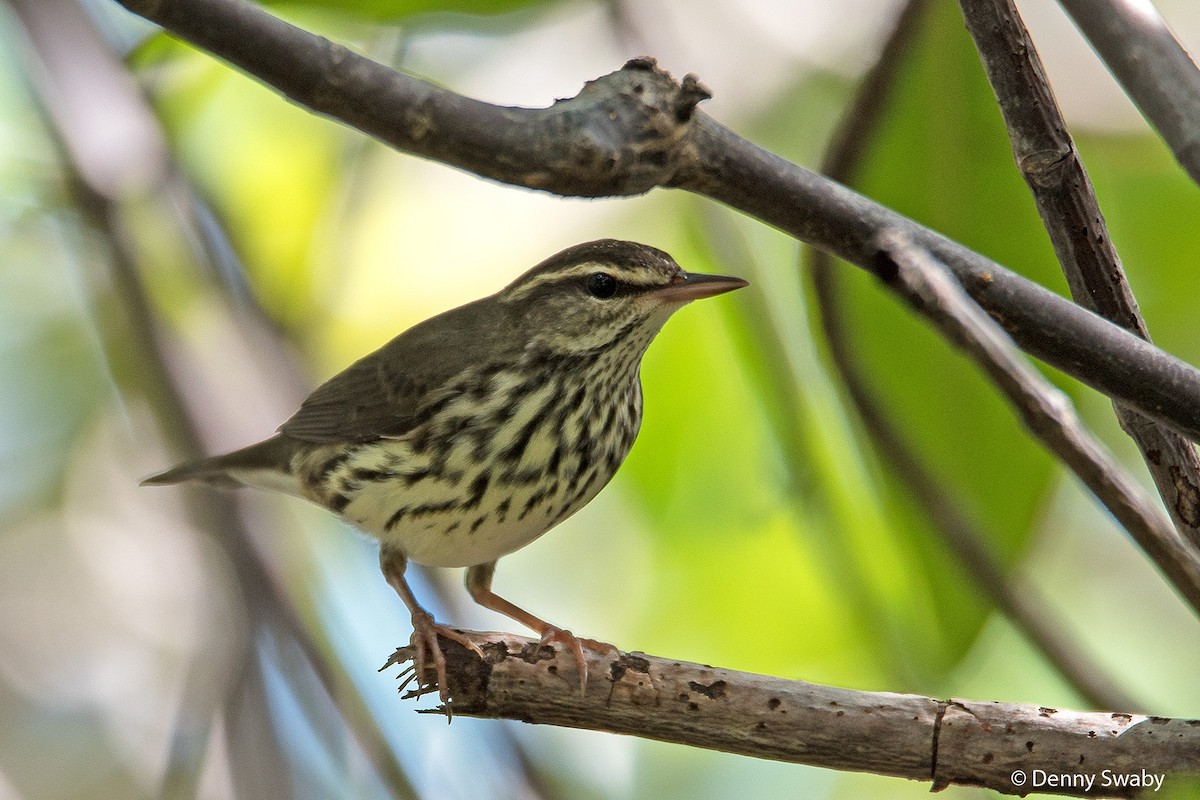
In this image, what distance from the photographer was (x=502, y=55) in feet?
15.5

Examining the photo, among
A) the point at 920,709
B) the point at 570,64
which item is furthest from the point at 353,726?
the point at 570,64

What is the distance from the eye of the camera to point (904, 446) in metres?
3.11

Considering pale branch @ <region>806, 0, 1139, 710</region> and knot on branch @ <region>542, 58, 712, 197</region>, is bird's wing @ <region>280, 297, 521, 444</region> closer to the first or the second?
pale branch @ <region>806, 0, 1139, 710</region>

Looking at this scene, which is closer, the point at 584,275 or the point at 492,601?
the point at 584,275

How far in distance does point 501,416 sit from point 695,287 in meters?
0.72

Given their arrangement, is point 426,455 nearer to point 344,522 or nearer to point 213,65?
point 344,522

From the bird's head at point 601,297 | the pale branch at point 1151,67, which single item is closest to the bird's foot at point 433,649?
the bird's head at point 601,297

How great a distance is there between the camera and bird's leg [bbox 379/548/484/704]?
2885mm

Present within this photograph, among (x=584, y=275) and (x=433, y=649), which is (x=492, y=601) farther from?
(x=433, y=649)

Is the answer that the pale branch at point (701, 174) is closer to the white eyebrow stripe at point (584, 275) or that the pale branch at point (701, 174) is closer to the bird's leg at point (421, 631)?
the bird's leg at point (421, 631)

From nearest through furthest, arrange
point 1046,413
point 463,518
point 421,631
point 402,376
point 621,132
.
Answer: point 1046,413 → point 621,132 → point 421,631 → point 463,518 → point 402,376

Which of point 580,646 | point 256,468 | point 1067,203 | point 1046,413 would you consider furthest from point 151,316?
point 1046,413

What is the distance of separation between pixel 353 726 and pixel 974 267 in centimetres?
A: 229

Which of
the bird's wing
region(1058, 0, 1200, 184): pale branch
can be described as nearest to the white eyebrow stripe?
the bird's wing
